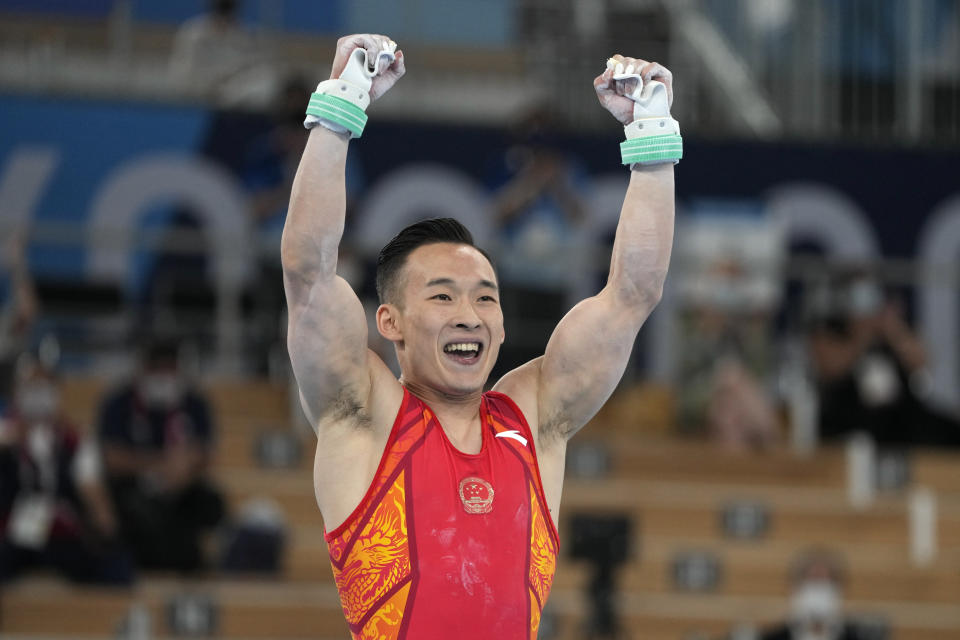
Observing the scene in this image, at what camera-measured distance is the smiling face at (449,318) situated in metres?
4.32

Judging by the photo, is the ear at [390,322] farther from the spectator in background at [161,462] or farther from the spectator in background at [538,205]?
the spectator in background at [538,205]

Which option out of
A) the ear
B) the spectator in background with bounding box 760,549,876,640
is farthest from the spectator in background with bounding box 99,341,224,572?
the ear

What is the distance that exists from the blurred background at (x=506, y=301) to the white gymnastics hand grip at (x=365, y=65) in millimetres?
5117

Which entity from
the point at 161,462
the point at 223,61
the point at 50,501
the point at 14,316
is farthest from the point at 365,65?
the point at 223,61

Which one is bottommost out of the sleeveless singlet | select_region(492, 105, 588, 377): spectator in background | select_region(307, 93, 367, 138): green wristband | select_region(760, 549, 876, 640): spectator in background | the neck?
select_region(760, 549, 876, 640): spectator in background

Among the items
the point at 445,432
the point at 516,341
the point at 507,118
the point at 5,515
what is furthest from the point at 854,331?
the point at 445,432

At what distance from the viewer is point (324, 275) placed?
4094 mm

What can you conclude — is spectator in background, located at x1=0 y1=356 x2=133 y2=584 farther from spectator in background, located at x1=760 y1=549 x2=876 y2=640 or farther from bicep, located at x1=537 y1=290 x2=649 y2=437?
bicep, located at x1=537 y1=290 x2=649 y2=437

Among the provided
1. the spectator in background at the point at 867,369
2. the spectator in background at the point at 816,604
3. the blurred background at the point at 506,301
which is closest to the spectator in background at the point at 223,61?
the blurred background at the point at 506,301

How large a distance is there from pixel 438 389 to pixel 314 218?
654 millimetres

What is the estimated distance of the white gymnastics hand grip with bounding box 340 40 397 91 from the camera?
417 centimetres

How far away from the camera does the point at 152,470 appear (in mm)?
10375

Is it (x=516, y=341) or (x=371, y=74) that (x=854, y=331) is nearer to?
(x=516, y=341)

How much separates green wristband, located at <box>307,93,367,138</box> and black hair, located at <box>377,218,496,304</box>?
→ 1.43 feet
